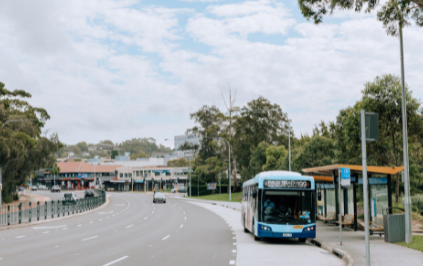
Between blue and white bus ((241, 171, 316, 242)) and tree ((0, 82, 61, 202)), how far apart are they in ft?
101

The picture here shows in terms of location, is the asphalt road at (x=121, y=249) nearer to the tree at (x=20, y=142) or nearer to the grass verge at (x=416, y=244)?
the grass verge at (x=416, y=244)

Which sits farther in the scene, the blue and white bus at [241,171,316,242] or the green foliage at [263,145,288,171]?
the green foliage at [263,145,288,171]

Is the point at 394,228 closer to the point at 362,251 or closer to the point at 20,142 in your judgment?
the point at 362,251

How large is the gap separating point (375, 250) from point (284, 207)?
4454 mm

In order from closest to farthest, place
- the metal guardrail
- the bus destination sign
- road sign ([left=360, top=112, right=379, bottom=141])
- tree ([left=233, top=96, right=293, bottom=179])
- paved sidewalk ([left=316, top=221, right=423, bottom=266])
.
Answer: road sign ([left=360, top=112, right=379, bottom=141]), paved sidewalk ([left=316, top=221, right=423, bottom=266]), the bus destination sign, the metal guardrail, tree ([left=233, top=96, right=293, bottom=179])

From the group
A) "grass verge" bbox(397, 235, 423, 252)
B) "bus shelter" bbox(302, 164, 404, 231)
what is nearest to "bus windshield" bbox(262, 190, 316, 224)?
"bus shelter" bbox(302, 164, 404, 231)

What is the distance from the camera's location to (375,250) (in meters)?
14.8

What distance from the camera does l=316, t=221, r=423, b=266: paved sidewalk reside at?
12539mm

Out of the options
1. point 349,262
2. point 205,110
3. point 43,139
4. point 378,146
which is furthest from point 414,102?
point 205,110

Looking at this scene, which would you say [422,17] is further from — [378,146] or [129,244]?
[378,146]

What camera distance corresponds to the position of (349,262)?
1286 cm

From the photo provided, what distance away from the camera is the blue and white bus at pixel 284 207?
1811 cm

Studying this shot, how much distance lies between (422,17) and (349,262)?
7927mm

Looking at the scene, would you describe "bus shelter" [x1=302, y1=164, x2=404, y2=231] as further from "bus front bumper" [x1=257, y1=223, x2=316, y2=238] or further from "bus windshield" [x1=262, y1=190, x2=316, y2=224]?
"bus front bumper" [x1=257, y1=223, x2=316, y2=238]
